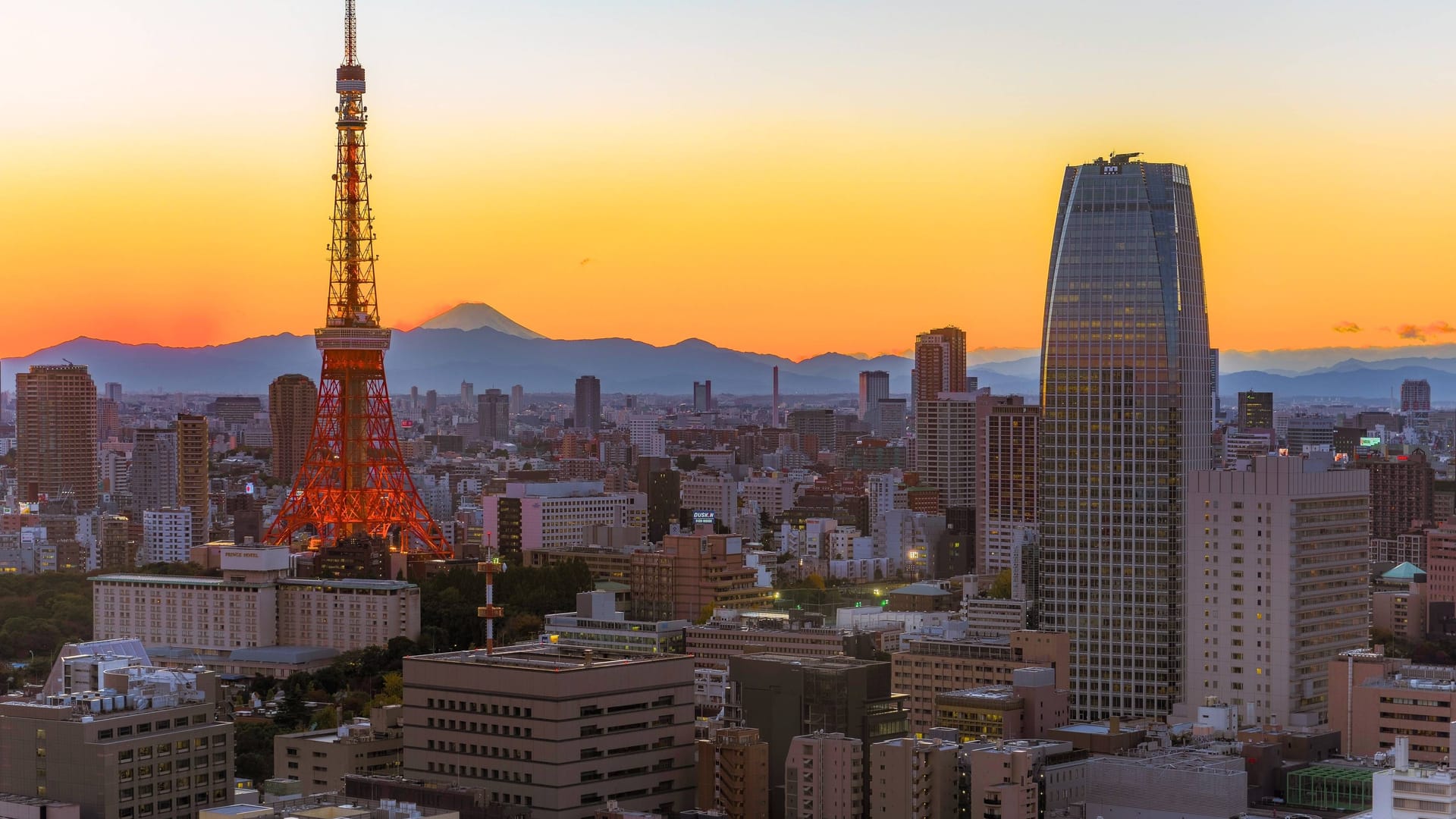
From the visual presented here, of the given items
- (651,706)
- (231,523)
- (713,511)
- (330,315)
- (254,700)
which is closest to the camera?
(651,706)

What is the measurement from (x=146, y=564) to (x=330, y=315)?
11.4 meters

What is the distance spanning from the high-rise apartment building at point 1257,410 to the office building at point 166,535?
146ft

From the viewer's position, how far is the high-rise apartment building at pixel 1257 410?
316ft

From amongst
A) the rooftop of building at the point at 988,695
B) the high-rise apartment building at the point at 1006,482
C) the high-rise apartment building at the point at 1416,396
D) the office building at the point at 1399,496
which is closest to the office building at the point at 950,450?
the high-rise apartment building at the point at 1006,482

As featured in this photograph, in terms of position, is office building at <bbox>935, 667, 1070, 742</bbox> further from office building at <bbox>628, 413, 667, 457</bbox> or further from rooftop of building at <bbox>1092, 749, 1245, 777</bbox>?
office building at <bbox>628, 413, 667, 457</bbox>

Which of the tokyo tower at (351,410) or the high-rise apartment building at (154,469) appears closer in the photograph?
the tokyo tower at (351,410)

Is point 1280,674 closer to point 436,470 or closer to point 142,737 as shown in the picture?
point 142,737

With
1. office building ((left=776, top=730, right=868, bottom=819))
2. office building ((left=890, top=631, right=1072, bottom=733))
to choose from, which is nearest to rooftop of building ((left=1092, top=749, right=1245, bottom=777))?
office building ((left=776, top=730, right=868, bottom=819))

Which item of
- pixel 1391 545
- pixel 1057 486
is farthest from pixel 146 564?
pixel 1391 545

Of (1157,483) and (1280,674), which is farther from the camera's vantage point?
(1157,483)

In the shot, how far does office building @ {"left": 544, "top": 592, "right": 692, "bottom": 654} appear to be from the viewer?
48625mm

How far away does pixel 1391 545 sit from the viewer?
2753 inches

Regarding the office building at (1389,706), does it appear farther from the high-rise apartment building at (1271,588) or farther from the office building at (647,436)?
the office building at (647,436)

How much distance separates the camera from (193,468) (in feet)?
273
